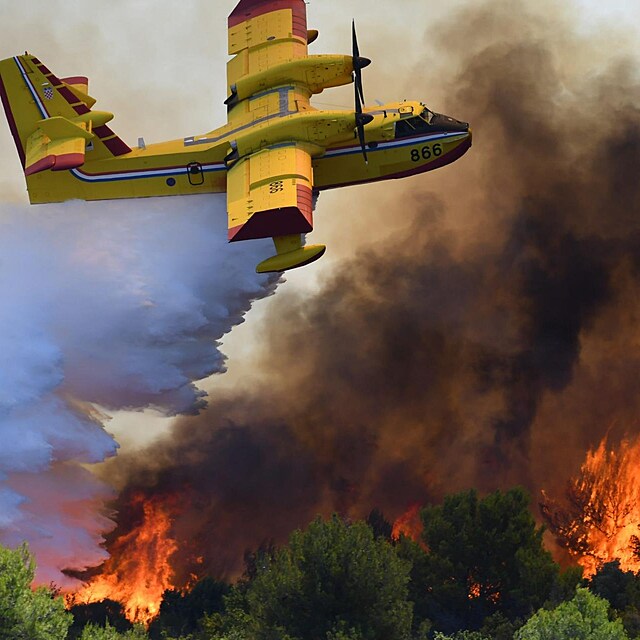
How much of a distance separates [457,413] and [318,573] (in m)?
15.5

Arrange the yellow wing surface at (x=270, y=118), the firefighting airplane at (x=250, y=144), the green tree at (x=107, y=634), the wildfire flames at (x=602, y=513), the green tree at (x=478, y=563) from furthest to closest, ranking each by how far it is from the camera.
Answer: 1. the wildfire flames at (x=602, y=513)
2. the green tree at (x=478, y=563)
3. the firefighting airplane at (x=250, y=144)
4. the green tree at (x=107, y=634)
5. the yellow wing surface at (x=270, y=118)

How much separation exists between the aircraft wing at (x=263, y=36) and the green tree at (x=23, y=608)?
701 inches

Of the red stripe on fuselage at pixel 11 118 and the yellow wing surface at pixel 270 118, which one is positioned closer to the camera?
the yellow wing surface at pixel 270 118

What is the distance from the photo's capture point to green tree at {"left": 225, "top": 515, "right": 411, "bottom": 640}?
50.4 m

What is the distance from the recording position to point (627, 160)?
66562mm

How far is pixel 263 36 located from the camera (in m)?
54.8

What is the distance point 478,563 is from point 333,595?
9074 mm

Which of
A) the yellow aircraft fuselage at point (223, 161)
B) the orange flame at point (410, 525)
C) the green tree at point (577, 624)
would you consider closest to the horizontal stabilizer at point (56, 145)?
the yellow aircraft fuselage at point (223, 161)

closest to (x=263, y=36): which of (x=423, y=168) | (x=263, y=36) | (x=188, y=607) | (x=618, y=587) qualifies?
(x=263, y=36)

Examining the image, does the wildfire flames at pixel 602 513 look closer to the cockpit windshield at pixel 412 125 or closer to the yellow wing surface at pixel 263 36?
the cockpit windshield at pixel 412 125

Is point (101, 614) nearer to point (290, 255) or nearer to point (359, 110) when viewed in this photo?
point (290, 255)

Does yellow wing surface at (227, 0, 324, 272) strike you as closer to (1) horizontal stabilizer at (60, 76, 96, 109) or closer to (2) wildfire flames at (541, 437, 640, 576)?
(1) horizontal stabilizer at (60, 76, 96, 109)

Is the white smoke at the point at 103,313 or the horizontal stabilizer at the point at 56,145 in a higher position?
the horizontal stabilizer at the point at 56,145

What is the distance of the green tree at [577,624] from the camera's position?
46688 millimetres
